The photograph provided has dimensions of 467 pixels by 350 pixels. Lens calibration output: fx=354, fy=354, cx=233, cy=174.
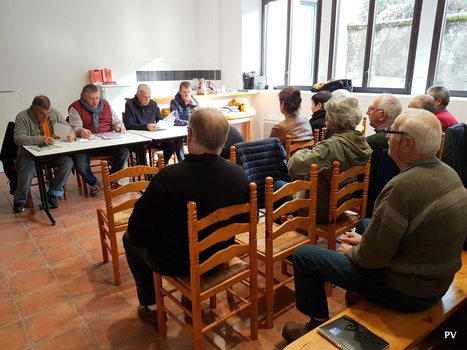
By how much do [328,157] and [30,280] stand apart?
6.66 feet

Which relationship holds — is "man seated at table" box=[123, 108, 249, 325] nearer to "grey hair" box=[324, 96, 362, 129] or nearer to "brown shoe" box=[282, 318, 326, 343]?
"brown shoe" box=[282, 318, 326, 343]

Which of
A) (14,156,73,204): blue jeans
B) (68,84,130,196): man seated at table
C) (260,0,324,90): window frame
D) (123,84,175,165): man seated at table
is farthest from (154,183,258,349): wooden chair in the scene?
(260,0,324,90): window frame

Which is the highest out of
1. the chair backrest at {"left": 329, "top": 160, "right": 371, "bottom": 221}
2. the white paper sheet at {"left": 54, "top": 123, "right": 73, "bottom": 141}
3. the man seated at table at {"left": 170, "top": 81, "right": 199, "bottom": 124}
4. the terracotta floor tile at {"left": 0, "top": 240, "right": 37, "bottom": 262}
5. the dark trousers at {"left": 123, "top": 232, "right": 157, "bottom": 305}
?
the man seated at table at {"left": 170, "top": 81, "right": 199, "bottom": 124}

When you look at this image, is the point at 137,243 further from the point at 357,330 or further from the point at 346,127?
the point at 346,127

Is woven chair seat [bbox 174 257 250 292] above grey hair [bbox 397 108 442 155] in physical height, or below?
below

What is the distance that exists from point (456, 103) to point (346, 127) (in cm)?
231

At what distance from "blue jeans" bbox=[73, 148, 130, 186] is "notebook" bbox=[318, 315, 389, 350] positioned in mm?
3062

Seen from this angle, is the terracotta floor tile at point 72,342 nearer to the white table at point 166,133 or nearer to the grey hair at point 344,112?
the grey hair at point 344,112

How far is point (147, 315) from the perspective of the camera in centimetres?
188

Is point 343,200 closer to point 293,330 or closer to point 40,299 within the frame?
point 293,330

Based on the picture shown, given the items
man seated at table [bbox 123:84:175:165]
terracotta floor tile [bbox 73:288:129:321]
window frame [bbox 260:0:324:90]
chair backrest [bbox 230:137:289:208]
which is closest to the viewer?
terracotta floor tile [bbox 73:288:129:321]

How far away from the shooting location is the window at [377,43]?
164 inches

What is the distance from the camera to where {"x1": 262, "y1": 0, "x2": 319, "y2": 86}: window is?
18.0 feet

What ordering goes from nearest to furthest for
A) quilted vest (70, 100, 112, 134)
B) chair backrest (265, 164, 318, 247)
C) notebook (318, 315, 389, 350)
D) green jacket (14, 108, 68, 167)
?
notebook (318, 315, 389, 350) → chair backrest (265, 164, 318, 247) → green jacket (14, 108, 68, 167) → quilted vest (70, 100, 112, 134)
